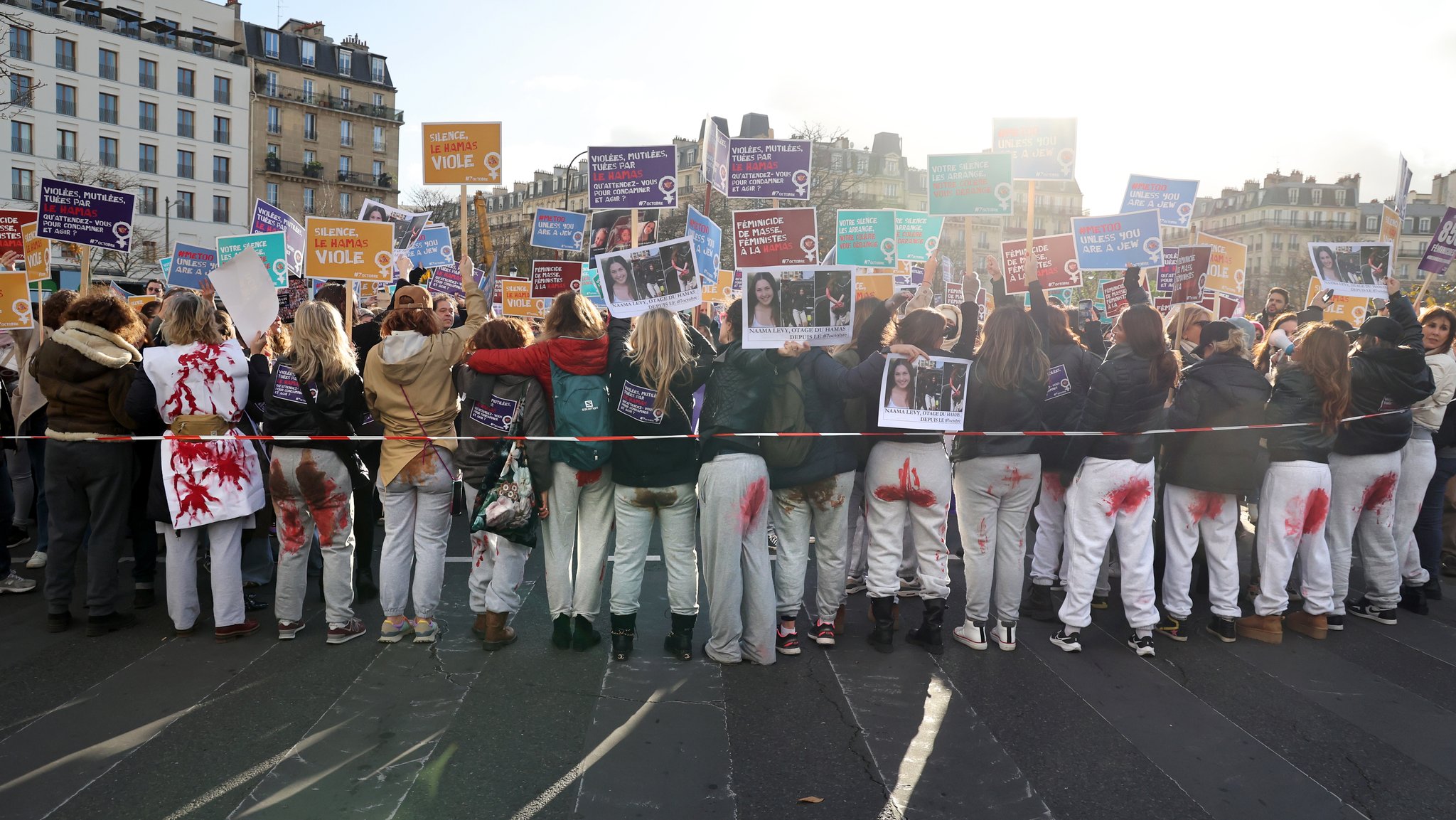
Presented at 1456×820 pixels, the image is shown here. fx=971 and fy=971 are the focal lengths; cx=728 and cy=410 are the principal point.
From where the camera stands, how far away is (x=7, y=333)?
826 cm

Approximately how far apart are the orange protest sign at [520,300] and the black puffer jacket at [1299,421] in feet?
25.8

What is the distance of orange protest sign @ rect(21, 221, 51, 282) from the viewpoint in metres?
9.38

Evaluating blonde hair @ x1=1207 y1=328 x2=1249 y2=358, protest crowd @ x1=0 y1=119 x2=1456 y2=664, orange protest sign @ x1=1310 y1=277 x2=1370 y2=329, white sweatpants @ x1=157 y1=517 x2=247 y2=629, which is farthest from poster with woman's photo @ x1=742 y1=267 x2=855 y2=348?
orange protest sign @ x1=1310 y1=277 x2=1370 y2=329

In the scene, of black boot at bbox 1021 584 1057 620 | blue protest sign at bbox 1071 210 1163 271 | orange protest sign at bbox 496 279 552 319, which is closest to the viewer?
black boot at bbox 1021 584 1057 620

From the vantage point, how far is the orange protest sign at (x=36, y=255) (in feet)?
30.8

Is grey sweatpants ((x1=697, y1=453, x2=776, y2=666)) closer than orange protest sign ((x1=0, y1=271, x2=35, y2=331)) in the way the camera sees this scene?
Yes

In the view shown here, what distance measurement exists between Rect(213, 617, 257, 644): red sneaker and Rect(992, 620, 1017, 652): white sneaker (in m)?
4.55

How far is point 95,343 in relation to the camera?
5895mm

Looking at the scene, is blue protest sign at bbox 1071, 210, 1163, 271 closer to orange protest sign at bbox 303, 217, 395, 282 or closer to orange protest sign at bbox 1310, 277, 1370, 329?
orange protest sign at bbox 1310, 277, 1370, 329

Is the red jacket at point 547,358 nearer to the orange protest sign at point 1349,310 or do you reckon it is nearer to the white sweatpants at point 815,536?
the white sweatpants at point 815,536

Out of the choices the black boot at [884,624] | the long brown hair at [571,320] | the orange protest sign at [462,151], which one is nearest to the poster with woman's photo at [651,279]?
the long brown hair at [571,320]

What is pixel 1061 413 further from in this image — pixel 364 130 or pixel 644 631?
pixel 364 130

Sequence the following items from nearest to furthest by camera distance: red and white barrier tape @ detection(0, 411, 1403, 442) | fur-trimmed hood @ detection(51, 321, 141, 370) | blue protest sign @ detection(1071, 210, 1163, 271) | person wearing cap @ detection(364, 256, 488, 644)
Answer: red and white barrier tape @ detection(0, 411, 1403, 442)
person wearing cap @ detection(364, 256, 488, 644)
fur-trimmed hood @ detection(51, 321, 141, 370)
blue protest sign @ detection(1071, 210, 1163, 271)

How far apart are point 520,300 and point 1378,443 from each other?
877 centimetres
